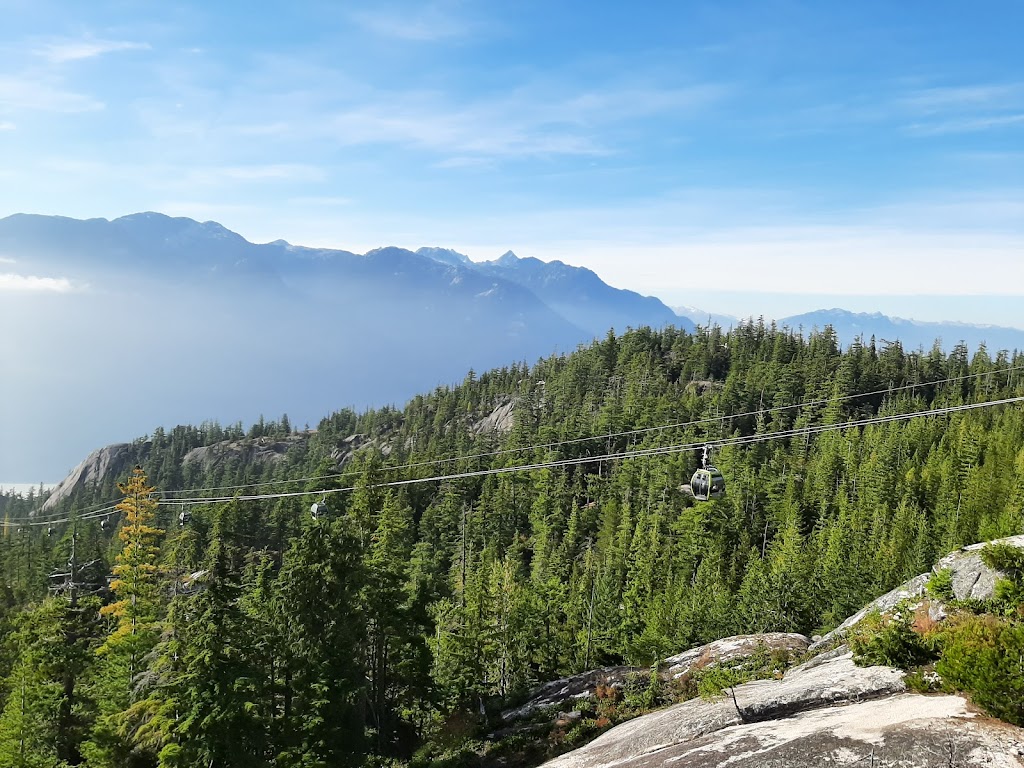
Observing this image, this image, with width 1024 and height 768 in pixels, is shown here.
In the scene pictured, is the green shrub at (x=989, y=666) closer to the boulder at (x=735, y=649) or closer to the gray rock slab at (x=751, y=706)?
the gray rock slab at (x=751, y=706)

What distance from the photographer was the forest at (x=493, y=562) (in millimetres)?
29000

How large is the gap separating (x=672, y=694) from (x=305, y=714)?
16396mm

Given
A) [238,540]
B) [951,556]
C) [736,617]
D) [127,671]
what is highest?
[951,556]

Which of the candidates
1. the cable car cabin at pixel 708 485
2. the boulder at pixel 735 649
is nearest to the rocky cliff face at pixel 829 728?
the cable car cabin at pixel 708 485

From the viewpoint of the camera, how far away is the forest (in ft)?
95.1

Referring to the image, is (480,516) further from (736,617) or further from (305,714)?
(305,714)

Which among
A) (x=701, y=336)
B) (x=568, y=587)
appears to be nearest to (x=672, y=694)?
(x=568, y=587)

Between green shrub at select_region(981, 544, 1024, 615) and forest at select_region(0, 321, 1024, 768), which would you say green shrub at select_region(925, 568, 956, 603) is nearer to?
green shrub at select_region(981, 544, 1024, 615)

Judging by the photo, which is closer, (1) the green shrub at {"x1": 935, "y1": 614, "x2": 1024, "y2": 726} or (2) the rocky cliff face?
(2) the rocky cliff face

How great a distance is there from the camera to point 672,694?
94.6 ft

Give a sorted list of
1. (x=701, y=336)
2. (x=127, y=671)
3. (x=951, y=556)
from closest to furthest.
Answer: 1. (x=951, y=556)
2. (x=127, y=671)
3. (x=701, y=336)

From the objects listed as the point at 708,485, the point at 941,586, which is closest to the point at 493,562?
the point at 708,485

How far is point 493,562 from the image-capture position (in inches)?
3250

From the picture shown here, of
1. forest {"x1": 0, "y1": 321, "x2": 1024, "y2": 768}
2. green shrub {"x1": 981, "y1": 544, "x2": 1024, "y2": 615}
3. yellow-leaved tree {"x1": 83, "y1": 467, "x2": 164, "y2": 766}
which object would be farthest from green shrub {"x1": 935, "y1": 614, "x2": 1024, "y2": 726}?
yellow-leaved tree {"x1": 83, "y1": 467, "x2": 164, "y2": 766}
